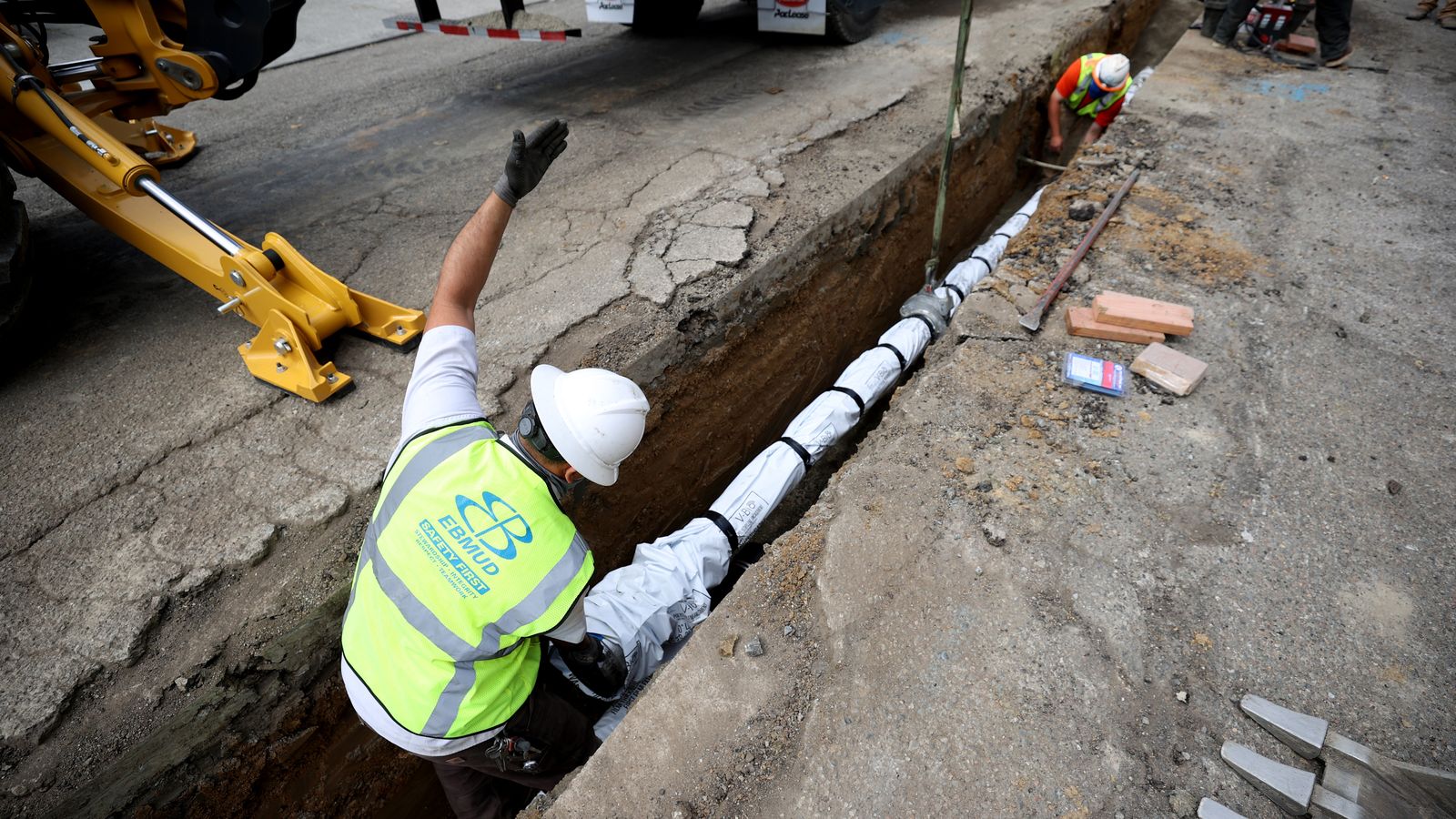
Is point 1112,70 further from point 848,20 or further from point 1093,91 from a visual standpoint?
point 848,20

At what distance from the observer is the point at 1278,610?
1894mm

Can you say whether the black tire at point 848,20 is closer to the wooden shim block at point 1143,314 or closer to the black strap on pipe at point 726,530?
the wooden shim block at point 1143,314

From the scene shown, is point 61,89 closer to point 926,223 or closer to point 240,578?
point 240,578

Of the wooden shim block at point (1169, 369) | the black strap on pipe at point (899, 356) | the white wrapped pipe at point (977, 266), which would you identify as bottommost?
the black strap on pipe at point (899, 356)

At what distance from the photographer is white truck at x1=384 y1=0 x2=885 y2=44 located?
479cm

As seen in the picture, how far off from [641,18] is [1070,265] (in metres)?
4.95

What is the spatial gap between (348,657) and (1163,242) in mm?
3713

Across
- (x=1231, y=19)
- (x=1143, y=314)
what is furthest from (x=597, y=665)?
(x=1231, y=19)

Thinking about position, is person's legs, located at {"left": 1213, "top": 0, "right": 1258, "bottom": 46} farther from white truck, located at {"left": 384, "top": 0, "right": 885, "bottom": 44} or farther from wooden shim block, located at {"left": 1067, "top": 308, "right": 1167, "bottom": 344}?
wooden shim block, located at {"left": 1067, "top": 308, "right": 1167, "bottom": 344}

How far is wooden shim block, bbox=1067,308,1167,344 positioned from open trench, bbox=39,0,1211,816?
129 centimetres

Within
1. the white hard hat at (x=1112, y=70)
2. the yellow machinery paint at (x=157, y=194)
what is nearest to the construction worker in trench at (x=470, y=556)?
the yellow machinery paint at (x=157, y=194)

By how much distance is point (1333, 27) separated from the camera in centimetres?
528

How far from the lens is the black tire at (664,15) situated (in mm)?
6242

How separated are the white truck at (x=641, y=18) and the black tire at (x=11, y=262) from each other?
9.61ft
